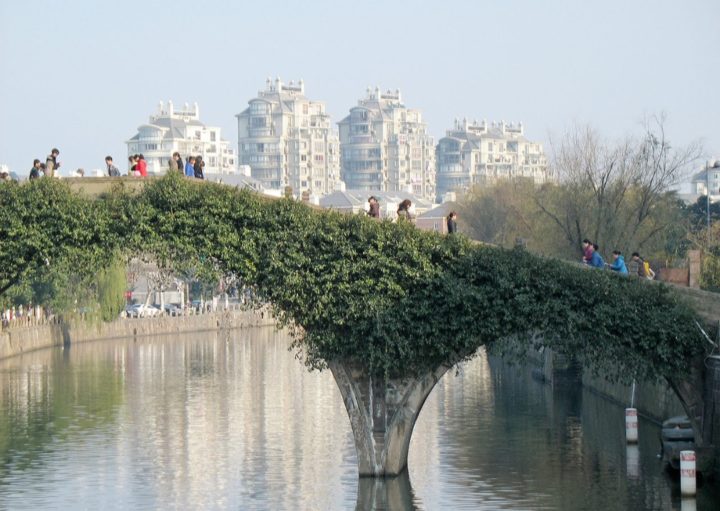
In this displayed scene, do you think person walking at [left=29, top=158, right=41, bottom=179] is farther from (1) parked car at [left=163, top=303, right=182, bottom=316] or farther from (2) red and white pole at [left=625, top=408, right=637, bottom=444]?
(1) parked car at [left=163, top=303, right=182, bottom=316]

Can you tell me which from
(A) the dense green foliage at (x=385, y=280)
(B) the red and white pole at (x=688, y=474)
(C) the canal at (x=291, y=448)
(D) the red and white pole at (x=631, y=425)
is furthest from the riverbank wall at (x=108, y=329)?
(B) the red and white pole at (x=688, y=474)

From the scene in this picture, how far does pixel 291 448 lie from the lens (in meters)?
37.9

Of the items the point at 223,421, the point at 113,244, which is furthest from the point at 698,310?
the point at 223,421

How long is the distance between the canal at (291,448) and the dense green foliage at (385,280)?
2.92 meters

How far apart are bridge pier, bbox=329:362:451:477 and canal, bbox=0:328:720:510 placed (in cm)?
59

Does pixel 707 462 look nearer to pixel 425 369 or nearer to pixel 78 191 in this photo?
pixel 425 369

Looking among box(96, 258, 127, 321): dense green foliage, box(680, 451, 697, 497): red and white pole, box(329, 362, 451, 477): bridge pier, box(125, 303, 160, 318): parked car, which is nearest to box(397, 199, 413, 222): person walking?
box(329, 362, 451, 477): bridge pier

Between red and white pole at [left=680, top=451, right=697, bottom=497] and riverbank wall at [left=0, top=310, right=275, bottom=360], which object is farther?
riverbank wall at [left=0, top=310, right=275, bottom=360]

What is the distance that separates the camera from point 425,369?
102 ft

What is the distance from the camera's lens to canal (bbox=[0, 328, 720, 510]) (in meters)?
31.0

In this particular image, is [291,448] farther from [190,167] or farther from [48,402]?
[48,402]

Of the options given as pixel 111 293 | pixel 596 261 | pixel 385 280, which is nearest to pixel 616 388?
pixel 596 261

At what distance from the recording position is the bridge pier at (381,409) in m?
31.3

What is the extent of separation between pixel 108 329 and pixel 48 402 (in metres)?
33.1
